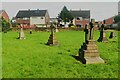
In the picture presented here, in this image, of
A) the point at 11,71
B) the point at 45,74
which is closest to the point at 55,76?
the point at 45,74

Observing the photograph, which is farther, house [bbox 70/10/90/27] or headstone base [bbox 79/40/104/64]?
house [bbox 70/10/90/27]

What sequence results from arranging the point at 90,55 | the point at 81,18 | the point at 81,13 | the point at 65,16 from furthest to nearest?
the point at 81,13
the point at 81,18
the point at 65,16
the point at 90,55

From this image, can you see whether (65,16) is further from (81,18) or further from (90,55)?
(90,55)

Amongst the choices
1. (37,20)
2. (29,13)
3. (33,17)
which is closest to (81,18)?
(37,20)

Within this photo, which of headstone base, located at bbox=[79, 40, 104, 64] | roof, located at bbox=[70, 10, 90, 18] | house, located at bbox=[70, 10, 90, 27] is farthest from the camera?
roof, located at bbox=[70, 10, 90, 18]

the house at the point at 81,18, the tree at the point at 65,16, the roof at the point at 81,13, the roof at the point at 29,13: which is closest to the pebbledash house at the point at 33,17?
the roof at the point at 29,13

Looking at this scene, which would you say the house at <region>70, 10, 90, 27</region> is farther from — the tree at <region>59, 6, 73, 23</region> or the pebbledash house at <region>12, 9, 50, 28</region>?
the tree at <region>59, 6, 73, 23</region>

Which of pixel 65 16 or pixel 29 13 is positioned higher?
pixel 29 13

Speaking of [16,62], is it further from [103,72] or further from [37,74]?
[103,72]

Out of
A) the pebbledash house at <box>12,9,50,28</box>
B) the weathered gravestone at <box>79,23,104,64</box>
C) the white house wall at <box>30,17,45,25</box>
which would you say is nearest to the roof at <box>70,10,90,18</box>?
the pebbledash house at <box>12,9,50,28</box>

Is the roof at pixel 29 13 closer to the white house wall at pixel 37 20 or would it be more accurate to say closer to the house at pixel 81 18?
the white house wall at pixel 37 20

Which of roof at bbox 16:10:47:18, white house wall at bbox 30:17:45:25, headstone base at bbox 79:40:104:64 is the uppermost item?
roof at bbox 16:10:47:18

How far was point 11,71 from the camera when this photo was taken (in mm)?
9258

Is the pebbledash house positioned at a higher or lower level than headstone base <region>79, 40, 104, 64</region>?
higher
